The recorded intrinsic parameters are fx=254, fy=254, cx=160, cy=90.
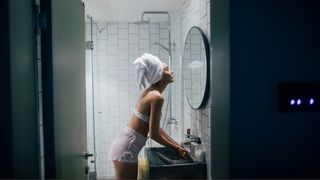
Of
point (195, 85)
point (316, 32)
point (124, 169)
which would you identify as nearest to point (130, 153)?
point (124, 169)

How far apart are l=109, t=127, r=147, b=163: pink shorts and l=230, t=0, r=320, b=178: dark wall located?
3.29ft

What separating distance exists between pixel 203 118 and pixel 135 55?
1738 millimetres

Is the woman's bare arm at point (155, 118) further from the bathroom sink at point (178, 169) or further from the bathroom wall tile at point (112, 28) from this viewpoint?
the bathroom wall tile at point (112, 28)

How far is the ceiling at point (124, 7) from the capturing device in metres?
2.48

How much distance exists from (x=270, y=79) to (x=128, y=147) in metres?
1.14

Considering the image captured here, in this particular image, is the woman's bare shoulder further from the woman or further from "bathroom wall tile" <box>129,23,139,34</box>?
"bathroom wall tile" <box>129,23,139,34</box>

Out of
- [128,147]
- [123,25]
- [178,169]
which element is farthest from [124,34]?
[178,169]

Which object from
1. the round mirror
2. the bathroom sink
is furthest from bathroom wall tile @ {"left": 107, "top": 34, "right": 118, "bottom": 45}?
the bathroom sink

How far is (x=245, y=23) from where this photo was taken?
0.77 m

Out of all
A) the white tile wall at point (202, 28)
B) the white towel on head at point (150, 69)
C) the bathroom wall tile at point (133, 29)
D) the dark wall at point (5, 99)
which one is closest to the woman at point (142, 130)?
the white towel on head at point (150, 69)

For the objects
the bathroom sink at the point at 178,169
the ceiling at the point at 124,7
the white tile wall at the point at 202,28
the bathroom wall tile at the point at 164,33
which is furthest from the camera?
the bathroom wall tile at the point at 164,33

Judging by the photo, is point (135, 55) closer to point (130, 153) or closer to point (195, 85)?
point (195, 85)

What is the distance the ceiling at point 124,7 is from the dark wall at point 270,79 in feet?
6.01

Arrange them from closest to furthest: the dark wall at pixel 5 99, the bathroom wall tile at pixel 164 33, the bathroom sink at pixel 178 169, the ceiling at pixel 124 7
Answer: the dark wall at pixel 5 99, the bathroom sink at pixel 178 169, the ceiling at pixel 124 7, the bathroom wall tile at pixel 164 33
